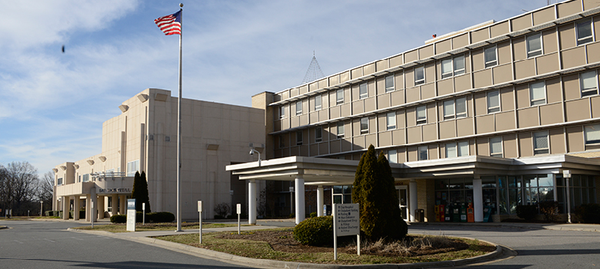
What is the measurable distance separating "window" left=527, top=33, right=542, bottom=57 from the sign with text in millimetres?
25346

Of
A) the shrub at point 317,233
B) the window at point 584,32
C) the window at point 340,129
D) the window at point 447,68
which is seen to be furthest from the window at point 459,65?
the shrub at point 317,233

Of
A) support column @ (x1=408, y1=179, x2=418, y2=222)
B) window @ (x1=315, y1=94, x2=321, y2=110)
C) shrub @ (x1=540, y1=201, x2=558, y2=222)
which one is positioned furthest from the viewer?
window @ (x1=315, y1=94, x2=321, y2=110)

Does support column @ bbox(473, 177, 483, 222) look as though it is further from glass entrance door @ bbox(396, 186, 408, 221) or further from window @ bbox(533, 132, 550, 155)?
glass entrance door @ bbox(396, 186, 408, 221)

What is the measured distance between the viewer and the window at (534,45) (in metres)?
32.2

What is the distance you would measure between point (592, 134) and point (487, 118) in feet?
23.1

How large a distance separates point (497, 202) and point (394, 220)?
1754 centimetres

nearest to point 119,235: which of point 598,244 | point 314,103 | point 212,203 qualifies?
point 598,244

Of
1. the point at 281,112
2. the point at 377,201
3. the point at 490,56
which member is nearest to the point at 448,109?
the point at 490,56

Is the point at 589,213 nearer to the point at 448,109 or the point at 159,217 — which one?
the point at 448,109

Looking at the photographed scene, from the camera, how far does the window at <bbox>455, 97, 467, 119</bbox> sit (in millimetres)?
36594

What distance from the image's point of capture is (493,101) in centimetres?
3484

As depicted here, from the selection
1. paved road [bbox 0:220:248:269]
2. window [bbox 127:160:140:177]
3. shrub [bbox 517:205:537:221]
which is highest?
window [bbox 127:160:140:177]

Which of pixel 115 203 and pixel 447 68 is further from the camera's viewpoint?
pixel 115 203

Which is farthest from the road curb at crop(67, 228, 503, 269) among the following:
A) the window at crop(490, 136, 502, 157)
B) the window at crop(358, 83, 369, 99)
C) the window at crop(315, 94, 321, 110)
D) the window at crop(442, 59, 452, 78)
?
the window at crop(315, 94, 321, 110)
